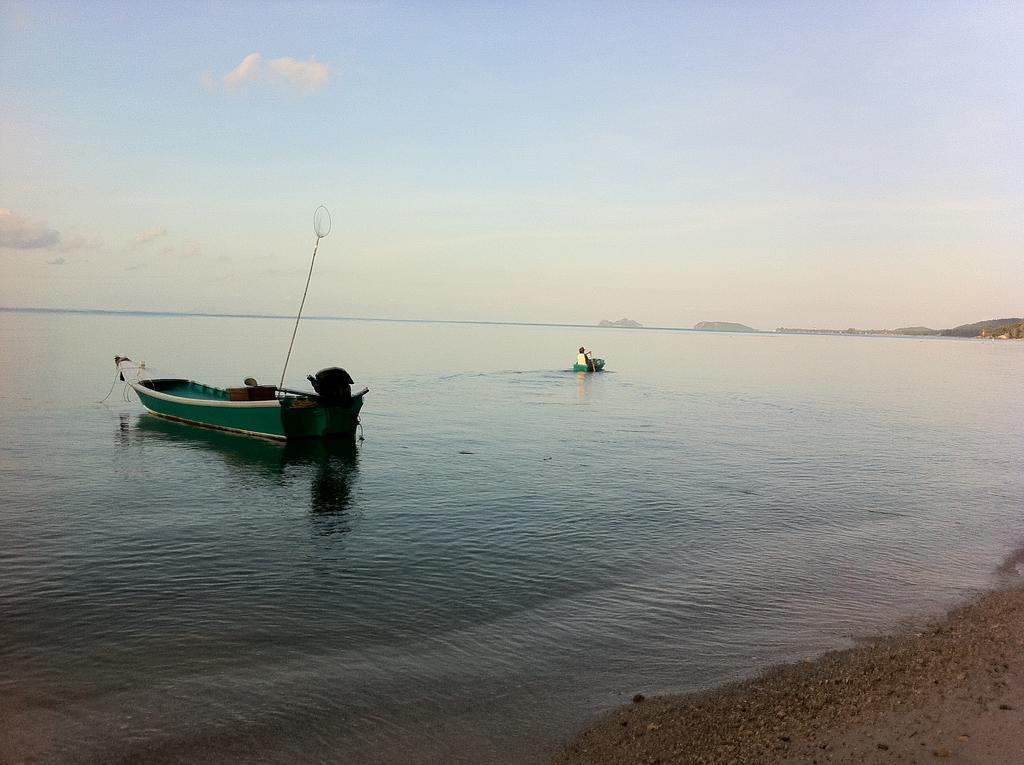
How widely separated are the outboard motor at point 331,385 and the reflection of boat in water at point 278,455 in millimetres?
1983

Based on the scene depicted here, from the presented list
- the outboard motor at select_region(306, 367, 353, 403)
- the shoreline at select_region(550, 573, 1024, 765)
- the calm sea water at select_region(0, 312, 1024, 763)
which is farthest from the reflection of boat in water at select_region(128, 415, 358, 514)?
the shoreline at select_region(550, 573, 1024, 765)

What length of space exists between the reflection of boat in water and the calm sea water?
0.17m

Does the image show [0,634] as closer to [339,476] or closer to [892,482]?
[339,476]

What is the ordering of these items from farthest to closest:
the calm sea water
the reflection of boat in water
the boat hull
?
1. the boat hull
2. the reflection of boat in water
3. the calm sea water

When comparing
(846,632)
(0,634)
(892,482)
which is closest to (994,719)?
(846,632)

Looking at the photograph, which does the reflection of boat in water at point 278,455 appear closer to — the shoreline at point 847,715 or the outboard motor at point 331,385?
the outboard motor at point 331,385

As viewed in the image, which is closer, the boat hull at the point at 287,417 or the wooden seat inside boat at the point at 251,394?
the boat hull at the point at 287,417

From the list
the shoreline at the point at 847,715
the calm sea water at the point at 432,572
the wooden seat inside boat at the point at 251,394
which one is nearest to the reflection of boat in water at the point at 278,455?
the calm sea water at the point at 432,572

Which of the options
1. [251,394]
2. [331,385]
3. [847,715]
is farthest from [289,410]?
[847,715]

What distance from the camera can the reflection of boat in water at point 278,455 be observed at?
72.4 ft

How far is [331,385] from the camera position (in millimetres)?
29109

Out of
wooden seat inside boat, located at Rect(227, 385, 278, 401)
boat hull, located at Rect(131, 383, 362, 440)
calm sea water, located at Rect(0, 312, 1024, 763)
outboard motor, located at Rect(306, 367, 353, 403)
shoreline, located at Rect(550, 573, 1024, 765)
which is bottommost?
calm sea water, located at Rect(0, 312, 1024, 763)

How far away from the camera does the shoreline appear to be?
7422 mm

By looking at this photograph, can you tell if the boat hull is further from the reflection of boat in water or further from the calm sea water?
the calm sea water
